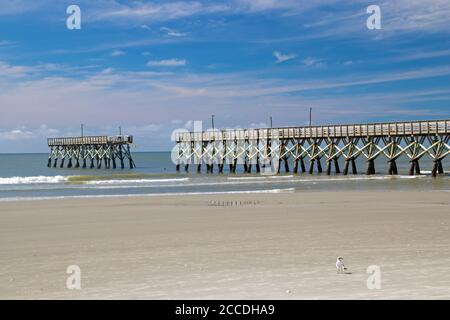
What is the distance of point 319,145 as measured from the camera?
4100 centimetres

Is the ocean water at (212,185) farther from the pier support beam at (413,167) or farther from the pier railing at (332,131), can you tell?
the pier railing at (332,131)

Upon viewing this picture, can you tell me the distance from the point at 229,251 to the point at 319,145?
106 ft

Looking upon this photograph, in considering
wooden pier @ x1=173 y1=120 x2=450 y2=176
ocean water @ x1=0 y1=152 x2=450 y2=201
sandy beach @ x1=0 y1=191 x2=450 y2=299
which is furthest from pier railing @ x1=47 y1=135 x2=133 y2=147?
sandy beach @ x1=0 y1=191 x2=450 y2=299

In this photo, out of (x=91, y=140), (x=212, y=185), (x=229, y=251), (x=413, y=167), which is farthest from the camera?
(x=91, y=140)

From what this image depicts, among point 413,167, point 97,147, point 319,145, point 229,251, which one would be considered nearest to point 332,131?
point 319,145

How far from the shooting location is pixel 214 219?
14.0m

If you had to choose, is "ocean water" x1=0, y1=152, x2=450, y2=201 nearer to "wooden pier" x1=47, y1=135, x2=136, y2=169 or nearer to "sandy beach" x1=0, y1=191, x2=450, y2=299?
"sandy beach" x1=0, y1=191, x2=450, y2=299

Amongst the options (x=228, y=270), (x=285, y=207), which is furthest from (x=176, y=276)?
(x=285, y=207)

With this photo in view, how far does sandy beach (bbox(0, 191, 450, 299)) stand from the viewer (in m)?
6.73

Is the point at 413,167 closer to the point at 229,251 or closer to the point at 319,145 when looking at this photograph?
the point at 319,145

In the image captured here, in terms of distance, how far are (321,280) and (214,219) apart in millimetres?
7075

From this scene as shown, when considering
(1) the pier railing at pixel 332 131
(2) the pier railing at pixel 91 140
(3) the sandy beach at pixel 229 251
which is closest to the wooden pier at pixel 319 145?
(1) the pier railing at pixel 332 131
